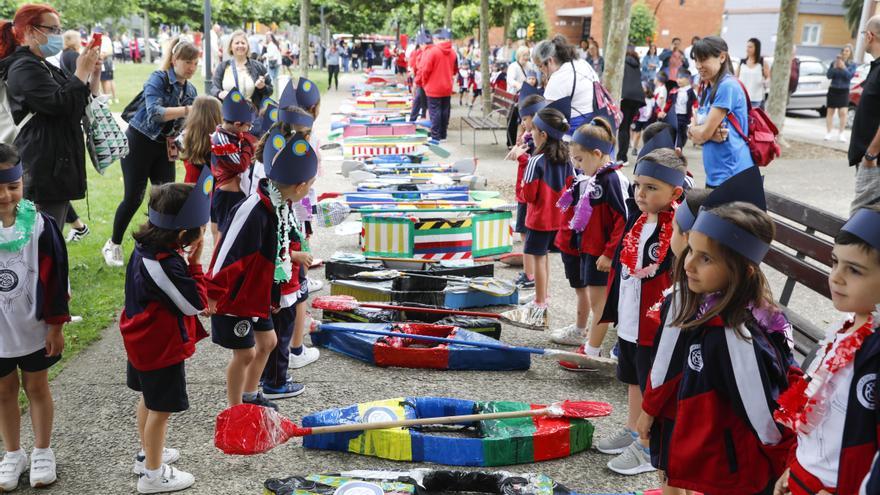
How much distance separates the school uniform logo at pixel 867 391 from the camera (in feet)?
6.89

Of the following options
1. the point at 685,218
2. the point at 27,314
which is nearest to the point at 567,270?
the point at 685,218

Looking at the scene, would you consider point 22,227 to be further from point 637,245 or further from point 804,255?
point 804,255

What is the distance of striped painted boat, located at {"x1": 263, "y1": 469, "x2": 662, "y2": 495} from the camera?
3264 mm

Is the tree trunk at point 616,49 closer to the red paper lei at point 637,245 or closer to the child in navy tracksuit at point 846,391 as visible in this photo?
the red paper lei at point 637,245

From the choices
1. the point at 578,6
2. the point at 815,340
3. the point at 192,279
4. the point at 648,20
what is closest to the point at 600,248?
the point at 815,340

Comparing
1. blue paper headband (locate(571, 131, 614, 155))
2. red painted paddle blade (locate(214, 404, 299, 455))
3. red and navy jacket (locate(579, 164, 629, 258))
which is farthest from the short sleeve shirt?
red painted paddle blade (locate(214, 404, 299, 455))

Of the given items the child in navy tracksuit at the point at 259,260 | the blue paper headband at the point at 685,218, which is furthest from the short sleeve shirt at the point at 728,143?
the child in navy tracksuit at the point at 259,260

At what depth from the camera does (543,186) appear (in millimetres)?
5734

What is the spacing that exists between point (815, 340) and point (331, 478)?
284 centimetres

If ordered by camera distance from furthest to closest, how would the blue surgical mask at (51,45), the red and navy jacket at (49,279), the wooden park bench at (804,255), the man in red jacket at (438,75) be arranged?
1. the man in red jacket at (438,75)
2. the blue surgical mask at (51,45)
3. the wooden park bench at (804,255)
4. the red and navy jacket at (49,279)

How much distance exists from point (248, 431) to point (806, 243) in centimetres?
381

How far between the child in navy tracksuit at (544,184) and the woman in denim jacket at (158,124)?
3.09m

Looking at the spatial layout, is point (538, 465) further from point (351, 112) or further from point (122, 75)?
point (122, 75)

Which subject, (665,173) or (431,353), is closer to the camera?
(665,173)
